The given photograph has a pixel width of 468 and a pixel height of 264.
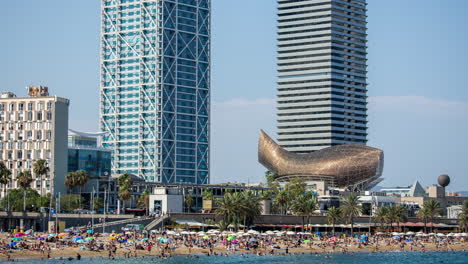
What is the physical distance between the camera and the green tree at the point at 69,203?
193500 millimetres

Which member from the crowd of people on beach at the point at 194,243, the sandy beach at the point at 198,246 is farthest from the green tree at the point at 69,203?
the sandy beach at the point at 198,246

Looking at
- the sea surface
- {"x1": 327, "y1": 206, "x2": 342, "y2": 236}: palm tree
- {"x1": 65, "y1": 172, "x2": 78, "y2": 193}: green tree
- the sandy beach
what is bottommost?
the sea surface

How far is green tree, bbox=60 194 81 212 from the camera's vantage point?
635 ft

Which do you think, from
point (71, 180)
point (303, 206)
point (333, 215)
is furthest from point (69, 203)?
point (333, 215)

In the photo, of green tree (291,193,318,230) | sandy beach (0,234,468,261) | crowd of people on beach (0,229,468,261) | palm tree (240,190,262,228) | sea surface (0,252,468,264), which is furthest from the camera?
green tree (291,193,318,230)

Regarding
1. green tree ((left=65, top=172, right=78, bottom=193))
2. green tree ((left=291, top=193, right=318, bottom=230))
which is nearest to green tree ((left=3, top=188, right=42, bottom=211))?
green tree ((left=65, top=172, right=78, bottom=193))

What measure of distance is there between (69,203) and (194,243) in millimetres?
53973

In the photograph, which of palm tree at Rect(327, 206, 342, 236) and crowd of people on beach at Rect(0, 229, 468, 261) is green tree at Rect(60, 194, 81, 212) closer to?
crowd of people on beach at Rect(0, 229, 468, 261)

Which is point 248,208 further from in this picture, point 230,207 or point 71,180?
point 71,180

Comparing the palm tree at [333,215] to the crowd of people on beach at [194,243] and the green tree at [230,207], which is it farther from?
the green tree at [230,207]

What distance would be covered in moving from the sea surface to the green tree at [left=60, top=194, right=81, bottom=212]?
208 ft

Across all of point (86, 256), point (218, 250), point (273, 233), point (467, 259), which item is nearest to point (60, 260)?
point (86, 256)

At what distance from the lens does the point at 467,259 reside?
14538 centimetres

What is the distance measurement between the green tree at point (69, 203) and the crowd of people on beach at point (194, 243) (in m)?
38.8
